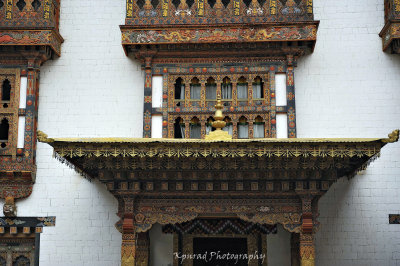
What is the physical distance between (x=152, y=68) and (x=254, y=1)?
106 inches

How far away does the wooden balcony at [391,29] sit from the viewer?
12.0 m

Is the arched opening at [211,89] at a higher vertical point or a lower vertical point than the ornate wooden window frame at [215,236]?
higher

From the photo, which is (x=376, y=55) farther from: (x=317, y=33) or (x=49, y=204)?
(x=49, y=204)

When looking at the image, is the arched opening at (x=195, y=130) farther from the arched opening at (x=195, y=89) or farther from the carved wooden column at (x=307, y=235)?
the carved wooden column at (x=307, y=235)

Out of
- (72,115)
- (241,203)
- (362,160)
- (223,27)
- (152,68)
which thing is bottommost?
(241,203)

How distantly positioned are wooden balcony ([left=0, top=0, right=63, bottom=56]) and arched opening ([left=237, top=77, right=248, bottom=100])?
4176 millimetres

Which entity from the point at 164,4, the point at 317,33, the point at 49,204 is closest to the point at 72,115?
the point at 49,204

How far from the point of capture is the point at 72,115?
12789mm

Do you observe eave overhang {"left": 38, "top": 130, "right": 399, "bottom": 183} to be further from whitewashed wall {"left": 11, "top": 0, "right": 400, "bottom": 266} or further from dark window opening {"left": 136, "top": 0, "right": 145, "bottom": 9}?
dark window opening {"left": 136, "top": 0, "right": 145, "bottom": 9}

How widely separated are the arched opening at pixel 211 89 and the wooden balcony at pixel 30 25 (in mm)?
→ 3500

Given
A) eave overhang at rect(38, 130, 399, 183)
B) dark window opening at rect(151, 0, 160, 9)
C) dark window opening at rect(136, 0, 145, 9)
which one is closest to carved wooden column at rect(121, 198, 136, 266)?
eave overhang at rect(38, 130, 399, 183)

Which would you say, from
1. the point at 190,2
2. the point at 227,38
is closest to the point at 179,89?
the point at 227,38

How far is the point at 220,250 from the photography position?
12.3m

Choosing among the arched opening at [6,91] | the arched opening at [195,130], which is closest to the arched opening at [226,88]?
the arched opening at [195,130]
